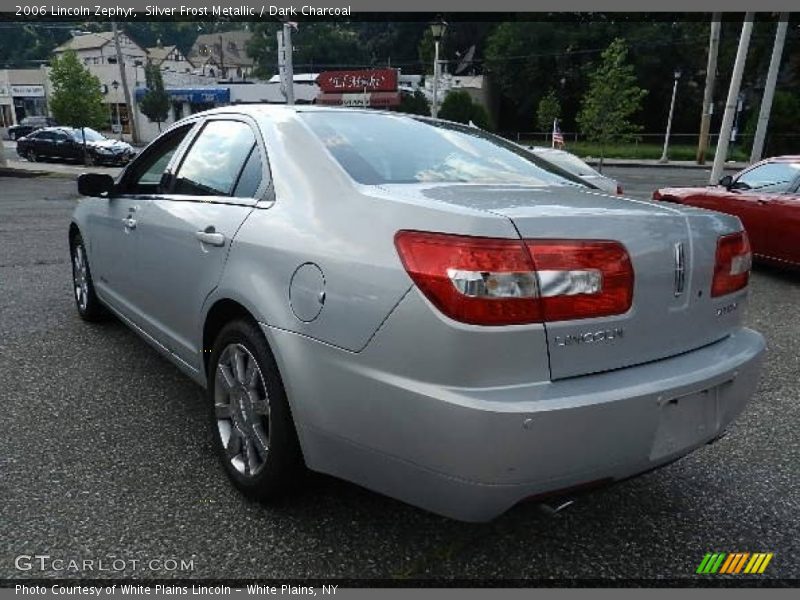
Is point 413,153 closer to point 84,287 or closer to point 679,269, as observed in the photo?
point 679,269

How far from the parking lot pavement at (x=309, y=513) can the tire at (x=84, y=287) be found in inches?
41.0

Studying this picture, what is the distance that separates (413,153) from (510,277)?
108 centimetres

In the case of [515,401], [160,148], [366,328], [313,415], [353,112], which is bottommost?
[313,415]

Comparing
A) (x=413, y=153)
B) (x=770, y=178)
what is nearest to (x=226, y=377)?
(x=413, y=153)

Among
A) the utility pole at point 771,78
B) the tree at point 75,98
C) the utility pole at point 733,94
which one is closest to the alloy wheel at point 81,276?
the utility pole at point 733,94

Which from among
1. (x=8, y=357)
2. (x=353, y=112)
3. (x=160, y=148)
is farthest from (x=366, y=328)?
(x=8, y=357)

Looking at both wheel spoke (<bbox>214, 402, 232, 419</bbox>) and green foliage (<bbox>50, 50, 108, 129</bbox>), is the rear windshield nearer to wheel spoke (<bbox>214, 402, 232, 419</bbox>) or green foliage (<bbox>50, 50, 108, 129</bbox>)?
wheel spoke (<bbox>214, 402, 232, 419</bbox>)

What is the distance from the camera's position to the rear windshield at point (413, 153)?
8.15 feet

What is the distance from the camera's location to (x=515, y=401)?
1802mm

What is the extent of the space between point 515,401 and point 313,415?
0.71m

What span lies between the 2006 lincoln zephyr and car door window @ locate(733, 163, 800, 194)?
18.2ft

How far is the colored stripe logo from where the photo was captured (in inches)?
89.7

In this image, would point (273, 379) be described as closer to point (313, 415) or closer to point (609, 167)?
point (313, 415)

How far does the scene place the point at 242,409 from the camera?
2605 mm
